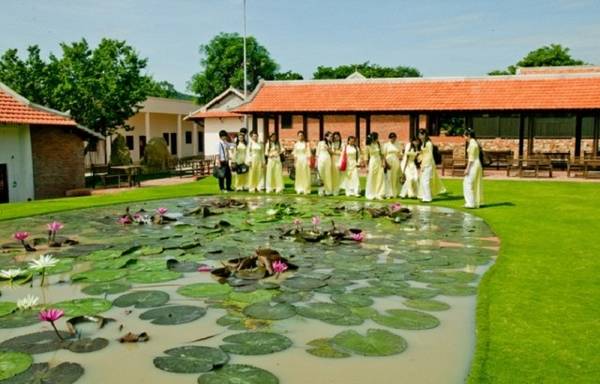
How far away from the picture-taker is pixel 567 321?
4.99m

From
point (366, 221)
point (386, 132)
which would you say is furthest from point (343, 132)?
point (366, 221)

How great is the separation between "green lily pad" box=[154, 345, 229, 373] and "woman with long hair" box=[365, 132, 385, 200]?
10.5 m

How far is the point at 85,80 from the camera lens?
27188 millimetres

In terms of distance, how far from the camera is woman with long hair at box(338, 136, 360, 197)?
15148 millimetres

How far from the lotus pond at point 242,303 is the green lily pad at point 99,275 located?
0.09ft

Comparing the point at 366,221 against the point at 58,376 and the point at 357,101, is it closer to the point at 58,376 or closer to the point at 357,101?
the point at 58,376

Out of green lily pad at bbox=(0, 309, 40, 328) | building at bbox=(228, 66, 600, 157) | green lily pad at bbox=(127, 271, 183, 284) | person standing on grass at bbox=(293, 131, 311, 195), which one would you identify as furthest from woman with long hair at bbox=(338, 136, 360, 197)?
green lily pad at bbox=(0, 309, 40, 328)

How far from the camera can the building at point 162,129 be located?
37.7 m

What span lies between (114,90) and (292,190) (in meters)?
14.5

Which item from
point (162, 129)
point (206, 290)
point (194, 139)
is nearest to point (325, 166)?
point (206, 290)

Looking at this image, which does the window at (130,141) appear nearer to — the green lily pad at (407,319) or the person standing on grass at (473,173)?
the person standing on grass at (473,173)

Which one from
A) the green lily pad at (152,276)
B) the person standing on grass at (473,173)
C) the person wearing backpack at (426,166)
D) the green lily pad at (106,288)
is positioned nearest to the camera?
the green lily pad at (106,288)

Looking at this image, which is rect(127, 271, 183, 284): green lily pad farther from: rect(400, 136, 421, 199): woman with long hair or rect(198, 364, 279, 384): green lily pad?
rect(400, 136, 421, 199): woman with long hair

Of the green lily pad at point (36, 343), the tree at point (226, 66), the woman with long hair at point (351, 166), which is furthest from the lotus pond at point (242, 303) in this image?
the tree at point (226, 66)
